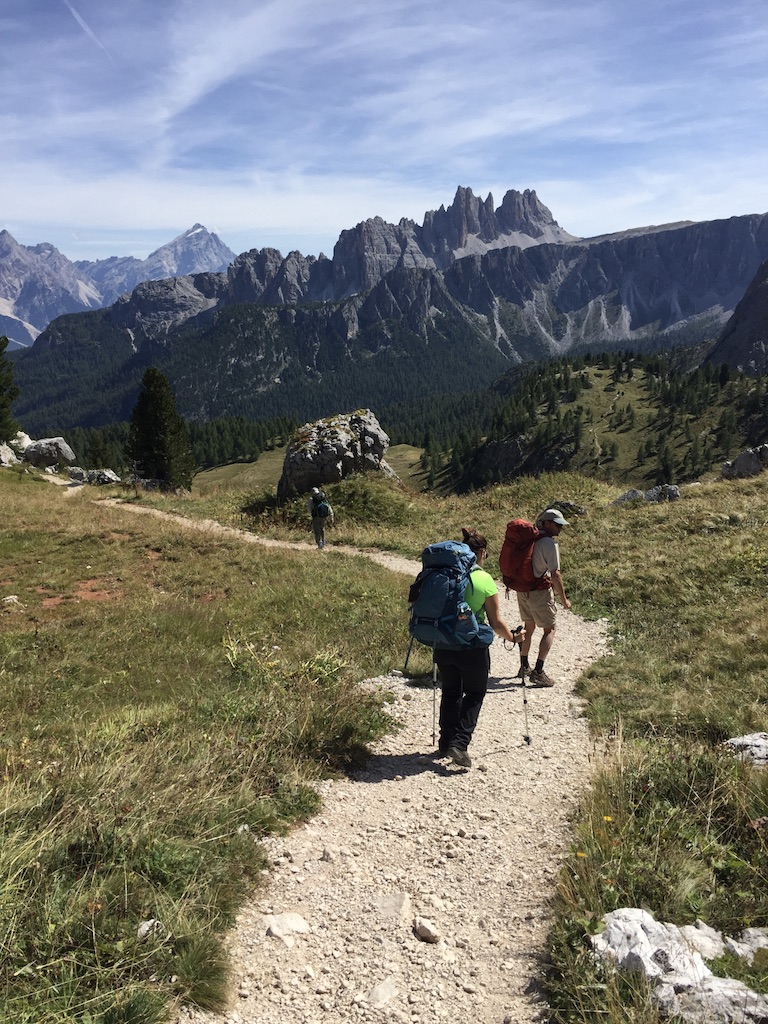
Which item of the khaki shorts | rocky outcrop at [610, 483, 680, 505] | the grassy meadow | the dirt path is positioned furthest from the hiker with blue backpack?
rocky outcrop at [610, 483, 680, 505]

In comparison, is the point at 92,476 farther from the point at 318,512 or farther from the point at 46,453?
the point at 318,512

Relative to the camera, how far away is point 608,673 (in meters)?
10.9

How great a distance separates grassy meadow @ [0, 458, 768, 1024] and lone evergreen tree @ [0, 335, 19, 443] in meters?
36.4

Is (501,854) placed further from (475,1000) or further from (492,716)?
(492,716)

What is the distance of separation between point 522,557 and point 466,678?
4.10m

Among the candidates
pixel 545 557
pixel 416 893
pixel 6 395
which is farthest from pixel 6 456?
pixel 416 893

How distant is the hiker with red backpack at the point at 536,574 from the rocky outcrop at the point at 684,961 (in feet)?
22.2

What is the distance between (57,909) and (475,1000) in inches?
123

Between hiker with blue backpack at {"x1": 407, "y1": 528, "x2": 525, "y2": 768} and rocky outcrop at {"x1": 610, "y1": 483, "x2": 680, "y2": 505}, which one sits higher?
hiker with blue backpack at {"x1": 407, "y1": 528, "x2": 525, "y2": 768}

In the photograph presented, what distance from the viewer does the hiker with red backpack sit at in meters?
11.0

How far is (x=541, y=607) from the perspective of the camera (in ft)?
37.0

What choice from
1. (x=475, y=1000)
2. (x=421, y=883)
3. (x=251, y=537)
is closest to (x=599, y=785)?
(x=421, y=883)

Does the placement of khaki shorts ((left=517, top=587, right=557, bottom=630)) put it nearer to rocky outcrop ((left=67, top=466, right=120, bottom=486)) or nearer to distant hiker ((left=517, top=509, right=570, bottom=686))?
distant hiker ((left=517, top=509, right=570, bottom=686))

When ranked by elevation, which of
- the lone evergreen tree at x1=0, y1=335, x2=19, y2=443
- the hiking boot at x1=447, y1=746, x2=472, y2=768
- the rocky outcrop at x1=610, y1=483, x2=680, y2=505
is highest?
the lone evergreen tree at x1=0, y1=335, x2=19, y2=443
